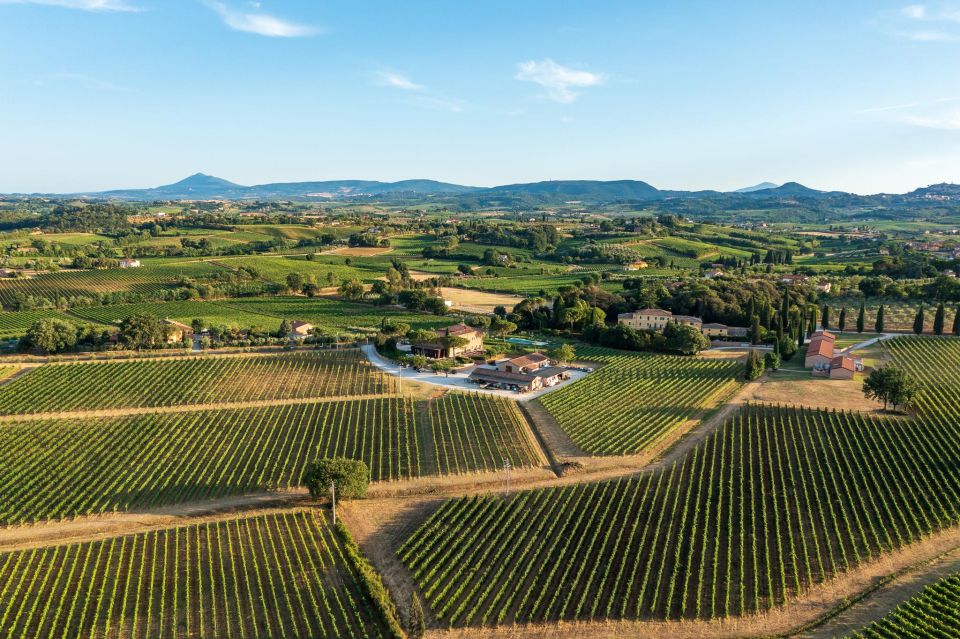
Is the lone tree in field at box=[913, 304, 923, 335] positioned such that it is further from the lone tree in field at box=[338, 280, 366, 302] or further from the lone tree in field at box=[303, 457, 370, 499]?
the lone tree in field at box=[338, 280, 366, 302]

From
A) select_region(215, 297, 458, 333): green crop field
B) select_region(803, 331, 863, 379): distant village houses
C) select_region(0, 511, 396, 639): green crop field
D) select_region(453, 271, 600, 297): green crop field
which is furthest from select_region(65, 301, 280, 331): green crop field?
select_region(803, 331, 863, 379): distant village houses

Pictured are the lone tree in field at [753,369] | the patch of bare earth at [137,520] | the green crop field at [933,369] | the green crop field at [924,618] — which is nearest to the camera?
the green crop field at [924,618]

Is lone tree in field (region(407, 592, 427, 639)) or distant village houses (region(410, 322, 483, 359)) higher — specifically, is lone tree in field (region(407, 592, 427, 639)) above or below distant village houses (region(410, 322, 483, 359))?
below

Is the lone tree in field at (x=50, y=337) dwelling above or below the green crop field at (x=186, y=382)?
above

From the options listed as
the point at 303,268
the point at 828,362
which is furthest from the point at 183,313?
the point at 828,362

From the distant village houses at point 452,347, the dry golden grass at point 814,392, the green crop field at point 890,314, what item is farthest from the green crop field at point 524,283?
the dry golden grass at point 814,392

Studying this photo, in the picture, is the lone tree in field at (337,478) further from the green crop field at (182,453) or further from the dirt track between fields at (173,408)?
the dirt track between fields at (173,408)

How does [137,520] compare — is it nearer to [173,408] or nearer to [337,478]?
[337,478]
